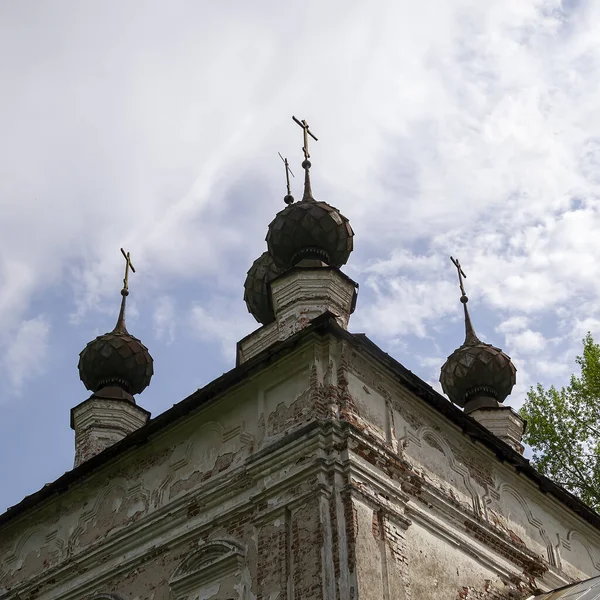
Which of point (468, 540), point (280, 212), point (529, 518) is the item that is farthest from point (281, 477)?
point (280, 212)

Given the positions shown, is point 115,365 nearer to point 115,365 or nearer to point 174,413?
point 115,365

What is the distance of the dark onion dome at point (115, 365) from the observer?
14359 millimetres

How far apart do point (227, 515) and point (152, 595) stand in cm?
100

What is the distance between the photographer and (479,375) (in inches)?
554

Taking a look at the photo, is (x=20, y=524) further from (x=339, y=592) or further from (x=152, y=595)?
(x=339, y=592)

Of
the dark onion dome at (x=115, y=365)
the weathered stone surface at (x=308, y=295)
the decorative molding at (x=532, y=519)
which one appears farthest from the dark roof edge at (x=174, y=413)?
the dark onion dome at (x=115, y=365)

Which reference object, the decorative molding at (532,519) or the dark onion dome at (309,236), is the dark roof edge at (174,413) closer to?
the decorative molding at (532,519)

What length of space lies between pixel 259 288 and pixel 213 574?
695 centimetres

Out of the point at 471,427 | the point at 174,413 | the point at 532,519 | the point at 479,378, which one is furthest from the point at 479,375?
the point at 174,413

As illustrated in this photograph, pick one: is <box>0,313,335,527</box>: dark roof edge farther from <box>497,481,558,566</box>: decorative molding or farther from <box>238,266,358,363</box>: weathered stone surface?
<box>497,481,558,566</box>: decorative molding

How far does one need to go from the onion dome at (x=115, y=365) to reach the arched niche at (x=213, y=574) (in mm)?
6214

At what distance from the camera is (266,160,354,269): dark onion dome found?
11.9m

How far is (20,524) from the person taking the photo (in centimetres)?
1055

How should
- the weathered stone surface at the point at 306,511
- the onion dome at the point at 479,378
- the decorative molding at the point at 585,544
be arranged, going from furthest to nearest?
the onion dome at the point at 479,378 < the decorative molding at the point at 585,544 < the weathered stone surface at the point at 306,511
